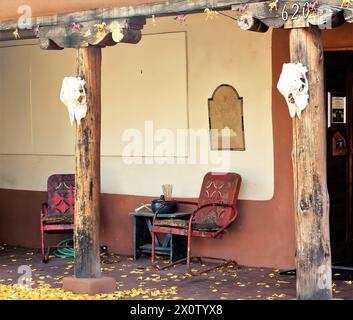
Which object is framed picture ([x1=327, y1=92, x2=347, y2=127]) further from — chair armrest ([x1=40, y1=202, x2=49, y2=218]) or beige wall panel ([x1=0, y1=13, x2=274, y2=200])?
chair armrest ([x1=40, y1=202, x2=49, y2=218])

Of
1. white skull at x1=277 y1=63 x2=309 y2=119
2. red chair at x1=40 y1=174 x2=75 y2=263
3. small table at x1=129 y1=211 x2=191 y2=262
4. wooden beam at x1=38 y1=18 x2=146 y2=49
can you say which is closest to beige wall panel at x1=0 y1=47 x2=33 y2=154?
red chair at x1=40 y1=174 x2=75 y2=263

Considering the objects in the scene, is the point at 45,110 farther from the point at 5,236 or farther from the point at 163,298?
the point at 163,298

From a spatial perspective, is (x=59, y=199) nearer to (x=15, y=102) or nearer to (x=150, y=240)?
(x=150, y=240)

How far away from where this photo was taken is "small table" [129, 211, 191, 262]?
9766 mm

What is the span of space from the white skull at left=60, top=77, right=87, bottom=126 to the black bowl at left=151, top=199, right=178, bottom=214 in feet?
6.75

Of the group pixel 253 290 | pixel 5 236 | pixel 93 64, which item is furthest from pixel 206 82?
pixel 5 236

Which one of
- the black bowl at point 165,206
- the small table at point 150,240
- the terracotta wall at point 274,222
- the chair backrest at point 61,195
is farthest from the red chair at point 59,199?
the terracotta wall at point 274,222

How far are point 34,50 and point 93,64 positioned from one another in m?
3.54

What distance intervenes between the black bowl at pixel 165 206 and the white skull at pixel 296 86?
10.7 ft

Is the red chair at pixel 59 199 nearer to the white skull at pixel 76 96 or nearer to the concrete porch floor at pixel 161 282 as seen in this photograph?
the concrete porch floor at pixel 161 282

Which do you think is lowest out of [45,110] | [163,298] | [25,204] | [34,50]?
[163,298]

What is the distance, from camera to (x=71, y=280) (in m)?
8.32

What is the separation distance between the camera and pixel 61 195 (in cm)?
1062

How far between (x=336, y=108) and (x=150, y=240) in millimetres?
2765
